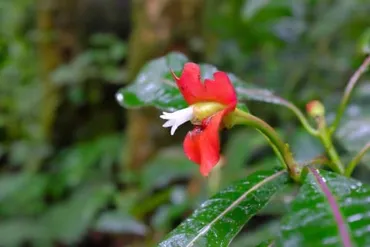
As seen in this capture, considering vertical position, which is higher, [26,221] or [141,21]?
[141,21]

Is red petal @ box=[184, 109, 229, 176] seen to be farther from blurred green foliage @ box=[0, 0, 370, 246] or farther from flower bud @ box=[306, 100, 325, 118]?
blurred green foliage @ box=[0, 0, 370, 246]

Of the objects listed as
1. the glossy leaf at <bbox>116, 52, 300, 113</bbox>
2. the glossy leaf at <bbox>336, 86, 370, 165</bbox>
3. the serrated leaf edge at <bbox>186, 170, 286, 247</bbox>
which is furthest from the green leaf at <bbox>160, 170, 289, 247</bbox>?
the glossy leaf at <bbox>336, 86, 370, 165</bbox>

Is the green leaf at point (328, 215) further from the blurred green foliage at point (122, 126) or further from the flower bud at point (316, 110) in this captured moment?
the blurred green foliage at point (122, 126)

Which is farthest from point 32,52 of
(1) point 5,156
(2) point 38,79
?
(1) point 5,156

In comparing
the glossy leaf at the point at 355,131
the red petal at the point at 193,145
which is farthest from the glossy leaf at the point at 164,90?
the red petal at the point at 193,145

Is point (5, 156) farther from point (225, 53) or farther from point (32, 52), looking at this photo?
point (225, 53)

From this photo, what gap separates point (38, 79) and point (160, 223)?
178 centimetres

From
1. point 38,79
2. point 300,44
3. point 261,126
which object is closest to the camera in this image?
point 261,126

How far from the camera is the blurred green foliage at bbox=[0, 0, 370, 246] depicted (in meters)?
1.69

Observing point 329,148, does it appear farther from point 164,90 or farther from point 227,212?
point 164,90

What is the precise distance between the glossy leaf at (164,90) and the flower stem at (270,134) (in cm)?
25

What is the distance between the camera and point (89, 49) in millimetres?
3092

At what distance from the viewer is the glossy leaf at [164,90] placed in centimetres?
84

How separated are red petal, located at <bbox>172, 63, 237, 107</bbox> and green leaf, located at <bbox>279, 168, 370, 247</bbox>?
0.36 ft
